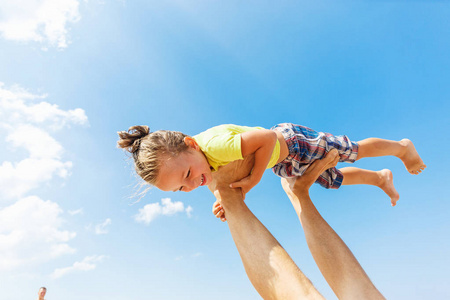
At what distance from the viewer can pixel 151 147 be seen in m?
2.87

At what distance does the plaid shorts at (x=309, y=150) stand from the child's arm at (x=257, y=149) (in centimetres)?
67

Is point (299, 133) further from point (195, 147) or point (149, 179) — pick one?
point (149, 179)

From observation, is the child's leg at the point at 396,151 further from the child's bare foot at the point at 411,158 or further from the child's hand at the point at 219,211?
the child's hand at the point at 219,211

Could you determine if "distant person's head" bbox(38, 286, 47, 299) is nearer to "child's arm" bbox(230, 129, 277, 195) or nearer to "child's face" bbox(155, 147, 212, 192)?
"child's face" bbox(155, 147, 212, 192)

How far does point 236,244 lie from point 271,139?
1.09m

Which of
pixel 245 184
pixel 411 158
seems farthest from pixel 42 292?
pixel 411 158

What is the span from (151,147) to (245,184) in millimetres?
914

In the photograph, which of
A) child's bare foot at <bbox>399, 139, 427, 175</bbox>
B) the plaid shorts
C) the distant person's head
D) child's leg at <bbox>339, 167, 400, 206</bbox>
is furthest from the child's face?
the distant person's head

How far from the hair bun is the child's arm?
101 cm

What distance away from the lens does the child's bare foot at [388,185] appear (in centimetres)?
456

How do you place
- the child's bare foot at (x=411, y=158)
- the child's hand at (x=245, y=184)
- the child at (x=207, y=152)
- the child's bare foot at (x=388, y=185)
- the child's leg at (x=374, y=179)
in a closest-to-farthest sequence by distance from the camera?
1. the child's hand at (x=245, y=184)
2. the child at (x=207, y=152)
3. the child's leg at (x=374, y=179)
4. the child's bare foot at (x=411, y=158)
5. the child's bare foot at (x=388, y=185)

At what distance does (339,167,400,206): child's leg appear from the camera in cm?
410

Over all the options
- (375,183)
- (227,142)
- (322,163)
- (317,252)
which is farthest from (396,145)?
(227,142)

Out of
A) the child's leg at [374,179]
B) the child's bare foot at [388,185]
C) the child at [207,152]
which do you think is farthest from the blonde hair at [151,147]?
the child's bare foot at [388,185]
